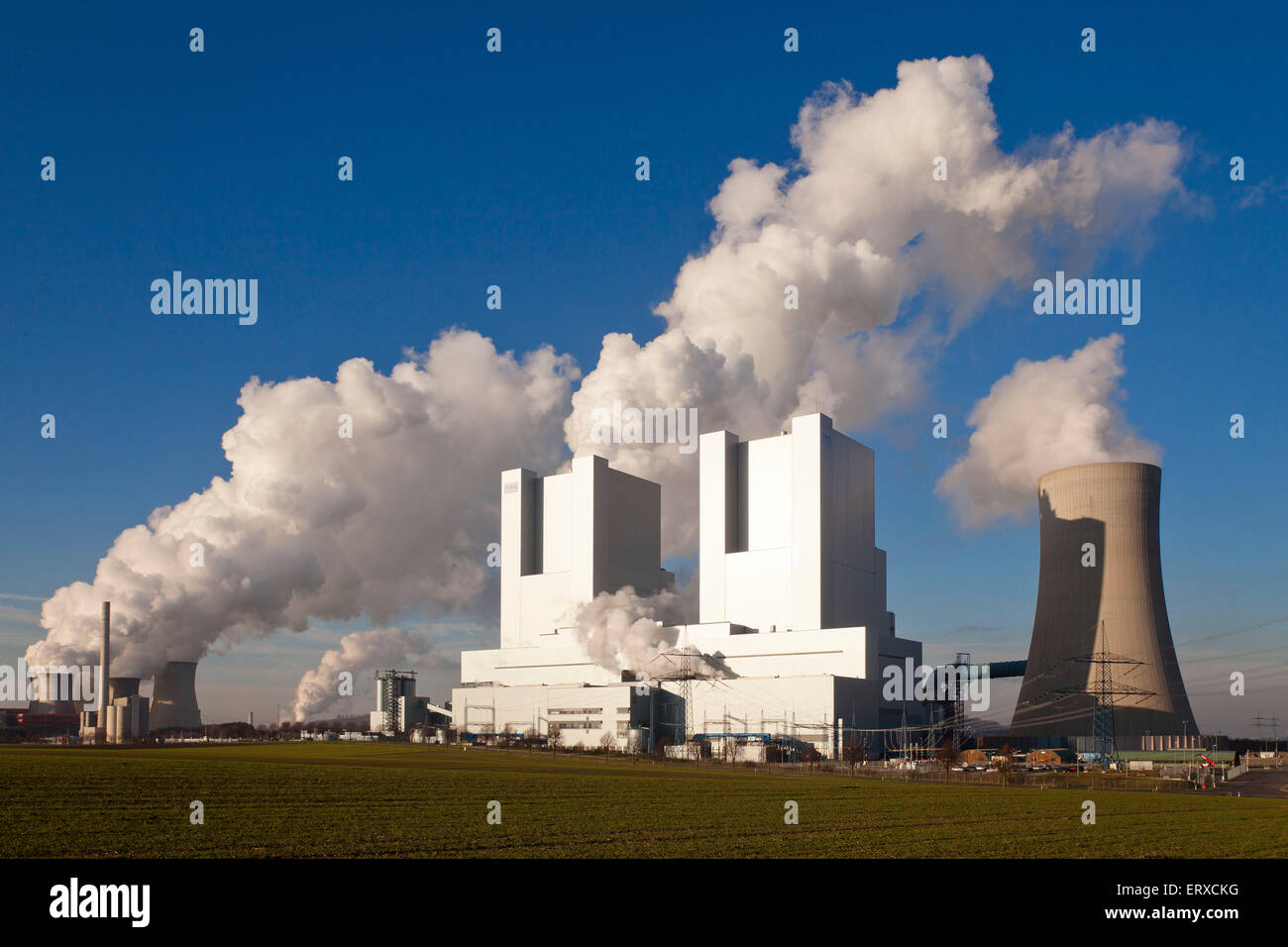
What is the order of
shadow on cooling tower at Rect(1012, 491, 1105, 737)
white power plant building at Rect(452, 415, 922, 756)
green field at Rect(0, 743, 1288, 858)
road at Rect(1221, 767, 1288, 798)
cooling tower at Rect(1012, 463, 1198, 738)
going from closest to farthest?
green field at Rect(0, 743, 1288, 858)
road at Rect(1221, 767, 1288, 798)
cooling tower at Rect(1012, 463, 1198, 738)
shadow on cooling tower at Rect(1012, 491, 1105, 737)
white power plant building at Rect(452, 415, 922, 756)

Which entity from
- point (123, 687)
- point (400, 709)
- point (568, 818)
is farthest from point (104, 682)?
point (568, 818)

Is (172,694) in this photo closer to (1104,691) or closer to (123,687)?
(123,687)

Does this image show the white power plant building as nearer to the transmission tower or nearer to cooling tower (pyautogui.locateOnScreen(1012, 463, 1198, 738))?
cooling tower (pyautogui.locateOnScreen(1012, 463, 1198, 738))

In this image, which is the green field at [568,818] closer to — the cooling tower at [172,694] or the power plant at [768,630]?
the power plant at [768,630]

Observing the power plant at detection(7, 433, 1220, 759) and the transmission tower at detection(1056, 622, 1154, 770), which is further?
the power plant at detection(7, 433, 1220, 759)

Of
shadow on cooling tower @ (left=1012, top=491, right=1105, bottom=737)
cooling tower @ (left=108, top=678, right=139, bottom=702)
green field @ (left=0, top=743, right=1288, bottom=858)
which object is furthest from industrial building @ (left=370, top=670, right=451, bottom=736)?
green field @ (left=0, top=743, right=1288, bottom=858)
